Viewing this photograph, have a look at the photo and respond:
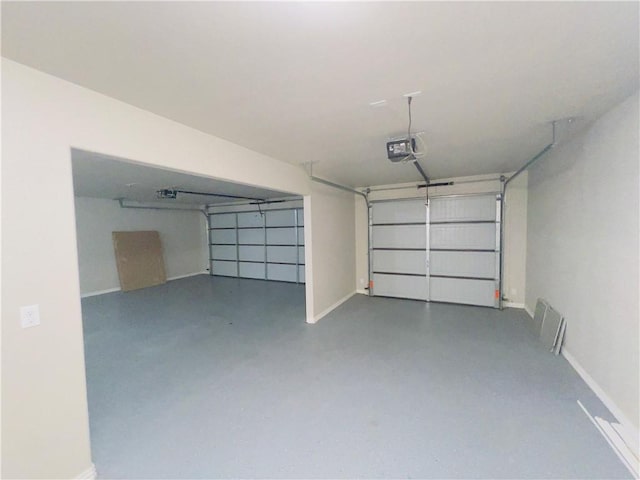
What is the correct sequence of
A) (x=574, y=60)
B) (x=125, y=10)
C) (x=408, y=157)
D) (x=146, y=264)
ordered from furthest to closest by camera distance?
(x=146, y=264) < (x=408, y=157) < (x=574, y=60) < (x=125, y=10)

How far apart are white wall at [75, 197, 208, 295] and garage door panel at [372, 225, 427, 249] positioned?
609cm

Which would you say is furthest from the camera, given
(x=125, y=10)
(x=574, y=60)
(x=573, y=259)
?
(x=573, y=259)

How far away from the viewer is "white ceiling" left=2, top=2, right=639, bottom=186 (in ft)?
3.56

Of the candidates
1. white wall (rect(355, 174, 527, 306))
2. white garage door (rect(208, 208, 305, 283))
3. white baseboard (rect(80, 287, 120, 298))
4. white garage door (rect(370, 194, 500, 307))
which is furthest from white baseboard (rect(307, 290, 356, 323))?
white baseboard (rect(80, 287, 120, 298))

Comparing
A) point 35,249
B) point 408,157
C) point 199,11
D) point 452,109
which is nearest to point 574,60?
point 452,109

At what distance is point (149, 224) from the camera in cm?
765

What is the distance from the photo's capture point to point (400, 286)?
17.7ft

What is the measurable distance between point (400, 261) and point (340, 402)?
3.57 metres

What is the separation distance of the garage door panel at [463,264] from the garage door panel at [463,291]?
128 millimetres

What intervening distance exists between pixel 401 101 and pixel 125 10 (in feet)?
5.07

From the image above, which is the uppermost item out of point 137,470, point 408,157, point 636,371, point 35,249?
point 408,157

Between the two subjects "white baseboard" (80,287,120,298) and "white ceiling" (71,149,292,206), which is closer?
"white ceiling" (71,149,292,206)

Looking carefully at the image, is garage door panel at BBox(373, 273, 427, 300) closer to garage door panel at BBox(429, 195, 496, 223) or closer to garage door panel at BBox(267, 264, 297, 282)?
garage door panel at BBox(429, 195, 496, 223)

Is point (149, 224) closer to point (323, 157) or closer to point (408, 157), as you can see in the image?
point (323, 157)
